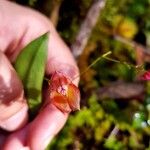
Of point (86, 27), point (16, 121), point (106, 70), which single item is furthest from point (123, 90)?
point (16, 121)

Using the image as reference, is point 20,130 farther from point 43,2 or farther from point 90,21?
point 43,2

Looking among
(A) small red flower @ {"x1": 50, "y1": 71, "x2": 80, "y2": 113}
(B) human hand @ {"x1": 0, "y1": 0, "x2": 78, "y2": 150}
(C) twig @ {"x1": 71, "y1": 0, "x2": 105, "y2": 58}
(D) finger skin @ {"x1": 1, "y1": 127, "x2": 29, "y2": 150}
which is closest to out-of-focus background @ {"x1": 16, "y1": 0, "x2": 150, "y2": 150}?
(C) twig @ {"x1": 71, "y1": 0, "x2": 105, "y2": 58}

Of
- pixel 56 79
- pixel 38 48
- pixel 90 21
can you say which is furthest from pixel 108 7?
pixel 56 79

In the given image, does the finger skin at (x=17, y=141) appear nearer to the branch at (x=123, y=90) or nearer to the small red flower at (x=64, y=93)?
the small red flower at (x=64, y=93)

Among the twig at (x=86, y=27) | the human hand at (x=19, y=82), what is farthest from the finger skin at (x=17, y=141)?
the twig at (x=86, y=27)

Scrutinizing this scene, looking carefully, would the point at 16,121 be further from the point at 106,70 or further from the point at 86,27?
the point at 106,70
